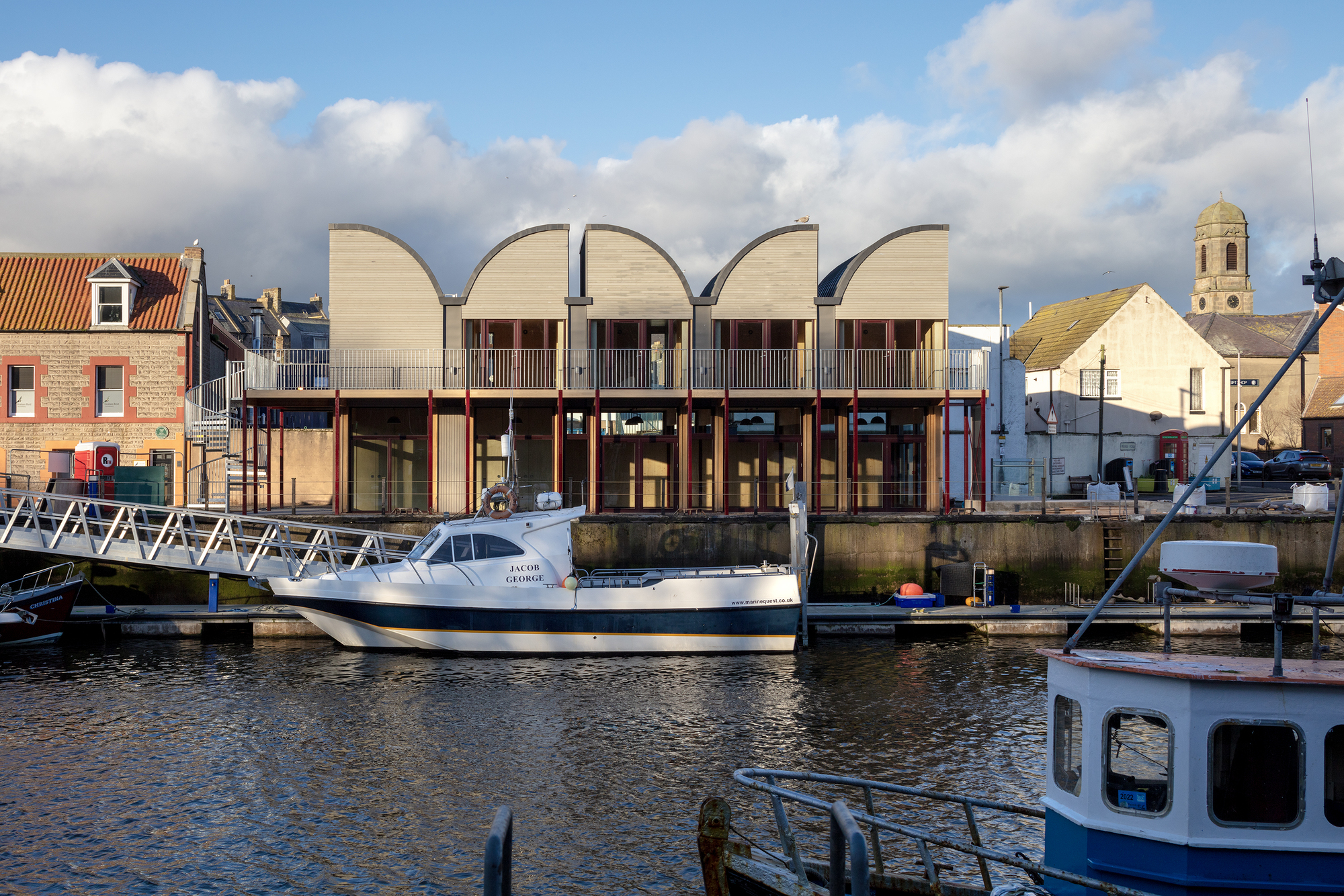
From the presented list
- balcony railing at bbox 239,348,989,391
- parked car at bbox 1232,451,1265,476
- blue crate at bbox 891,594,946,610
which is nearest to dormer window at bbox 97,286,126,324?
balcony railing at bbox 239,348,989,391

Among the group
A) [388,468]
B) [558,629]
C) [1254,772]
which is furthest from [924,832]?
[388,468]

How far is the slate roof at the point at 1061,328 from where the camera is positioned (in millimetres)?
46103

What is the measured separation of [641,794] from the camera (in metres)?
13.6

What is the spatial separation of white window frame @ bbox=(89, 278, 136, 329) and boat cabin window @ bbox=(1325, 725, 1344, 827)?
3334 cm

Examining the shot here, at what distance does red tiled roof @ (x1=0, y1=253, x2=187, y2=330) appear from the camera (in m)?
32.8

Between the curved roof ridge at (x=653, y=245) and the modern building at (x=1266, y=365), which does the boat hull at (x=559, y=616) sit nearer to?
the curved roof ridge at (x=653, y=245)

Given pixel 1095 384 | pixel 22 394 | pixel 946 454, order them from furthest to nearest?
pixel 1095 384, pixel 22 394, pixel 946 454

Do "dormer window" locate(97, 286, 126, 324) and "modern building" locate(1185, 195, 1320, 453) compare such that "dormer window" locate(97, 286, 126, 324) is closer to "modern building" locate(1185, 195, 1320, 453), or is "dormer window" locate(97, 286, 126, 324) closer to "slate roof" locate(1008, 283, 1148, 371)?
"slate roof" locate(1008, 283, 1148, 371)

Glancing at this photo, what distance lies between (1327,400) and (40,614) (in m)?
56.6

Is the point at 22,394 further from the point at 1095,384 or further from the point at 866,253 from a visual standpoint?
the point at 1095,384

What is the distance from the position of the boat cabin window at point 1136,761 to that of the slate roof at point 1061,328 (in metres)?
38.8

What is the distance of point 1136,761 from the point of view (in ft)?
27.1

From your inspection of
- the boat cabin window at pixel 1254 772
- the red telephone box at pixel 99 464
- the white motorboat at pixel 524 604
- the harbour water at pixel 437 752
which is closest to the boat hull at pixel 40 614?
the harbour water at pixel 437 752

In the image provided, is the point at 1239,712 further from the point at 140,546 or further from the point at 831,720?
the point at 140,546
